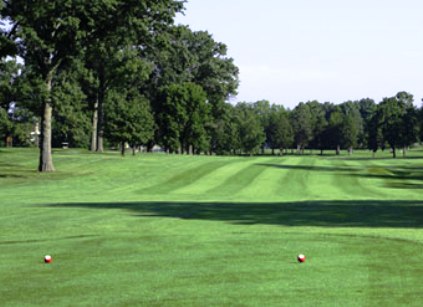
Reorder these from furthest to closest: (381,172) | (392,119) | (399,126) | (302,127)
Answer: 1. (302,127)
2. (392,119)
3. (399,126)
4. (381,172)

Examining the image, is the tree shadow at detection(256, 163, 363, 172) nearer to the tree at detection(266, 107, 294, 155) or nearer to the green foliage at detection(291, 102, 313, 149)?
the tree at detection(266, 107, 294, 155)

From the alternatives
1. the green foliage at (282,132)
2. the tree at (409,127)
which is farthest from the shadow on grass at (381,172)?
the green foliage at (282,132)

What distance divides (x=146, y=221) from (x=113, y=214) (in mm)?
2731

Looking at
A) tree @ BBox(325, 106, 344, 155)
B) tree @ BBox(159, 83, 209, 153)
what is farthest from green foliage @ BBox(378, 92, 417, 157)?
tree @ BBox(159, 83, 209, 153)

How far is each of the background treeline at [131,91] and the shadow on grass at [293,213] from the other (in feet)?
79.5

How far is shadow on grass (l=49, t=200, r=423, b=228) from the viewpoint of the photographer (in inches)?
835

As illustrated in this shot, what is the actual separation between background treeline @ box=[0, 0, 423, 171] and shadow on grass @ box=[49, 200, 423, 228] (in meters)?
24.2

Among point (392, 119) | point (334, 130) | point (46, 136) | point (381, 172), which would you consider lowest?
point (381, 172)

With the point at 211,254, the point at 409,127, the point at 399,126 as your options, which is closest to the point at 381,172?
the point at 211,254

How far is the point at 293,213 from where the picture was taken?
24.5 m

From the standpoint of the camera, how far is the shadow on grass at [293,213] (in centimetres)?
2122

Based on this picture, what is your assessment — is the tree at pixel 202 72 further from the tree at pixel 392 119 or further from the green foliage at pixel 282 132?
the green foliage at pixel 282 132

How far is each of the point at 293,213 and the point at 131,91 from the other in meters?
84.1

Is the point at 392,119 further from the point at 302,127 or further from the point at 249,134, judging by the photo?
the point at 302,127
